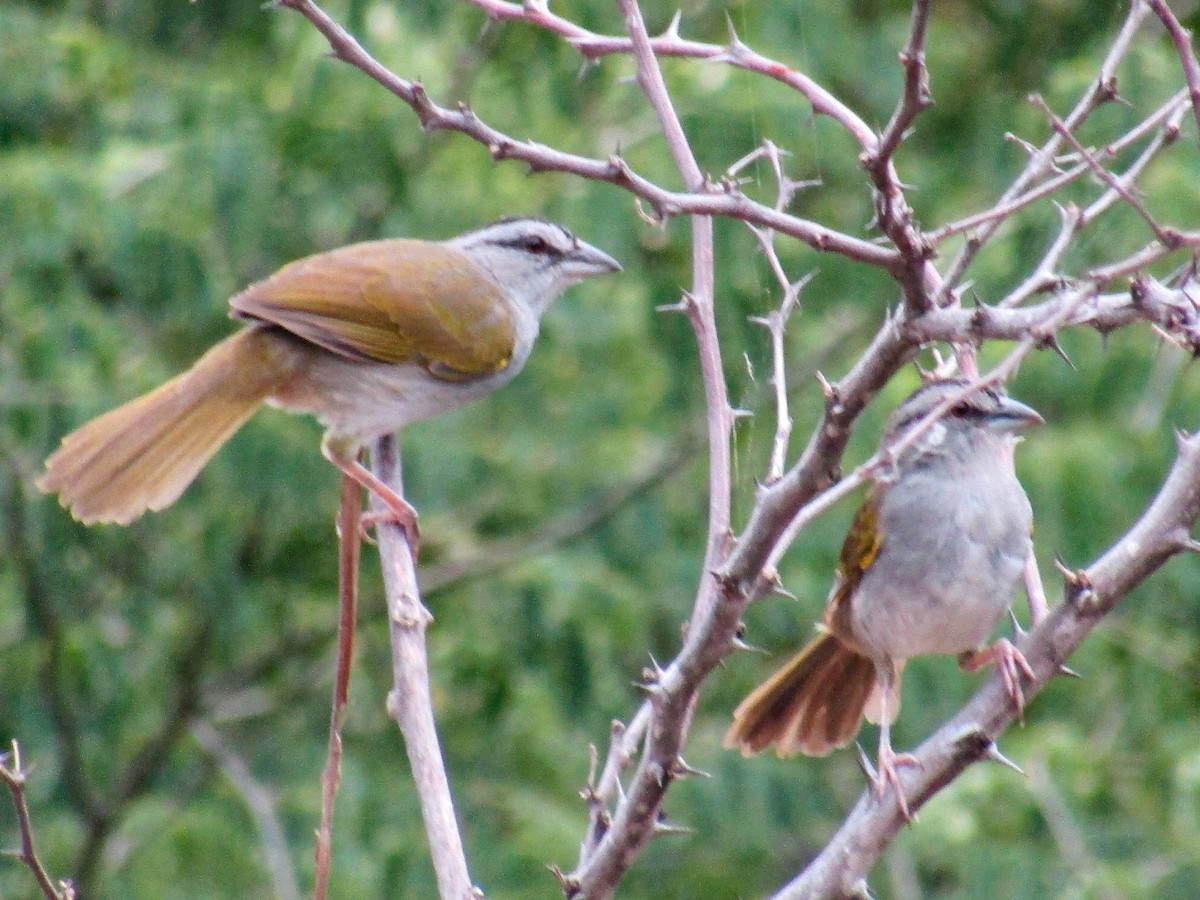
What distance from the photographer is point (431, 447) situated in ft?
25.1

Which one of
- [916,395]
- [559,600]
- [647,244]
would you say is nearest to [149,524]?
[559,600]

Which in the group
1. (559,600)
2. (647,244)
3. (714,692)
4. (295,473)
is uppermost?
(647,244)

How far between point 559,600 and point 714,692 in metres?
1.22

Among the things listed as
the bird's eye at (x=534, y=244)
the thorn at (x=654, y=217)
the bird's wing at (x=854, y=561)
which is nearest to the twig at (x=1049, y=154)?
the thorn at (x=654, y=217)

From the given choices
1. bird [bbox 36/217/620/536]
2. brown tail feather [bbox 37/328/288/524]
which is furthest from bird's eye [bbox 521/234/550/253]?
brown tail feather [bbox 37/328/288/524]

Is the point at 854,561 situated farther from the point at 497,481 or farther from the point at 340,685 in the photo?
the point at 497,481

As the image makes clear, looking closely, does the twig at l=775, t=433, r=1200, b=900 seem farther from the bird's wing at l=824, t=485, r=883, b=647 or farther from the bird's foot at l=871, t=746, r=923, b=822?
the bird's wing at l=824, t=485, r=883, b=647

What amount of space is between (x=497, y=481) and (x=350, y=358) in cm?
414

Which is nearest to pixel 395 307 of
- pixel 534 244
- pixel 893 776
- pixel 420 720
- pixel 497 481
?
pixel 534 244

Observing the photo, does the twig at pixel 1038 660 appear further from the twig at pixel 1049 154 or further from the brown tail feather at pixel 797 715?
the brown tail feather at pixel 797 715

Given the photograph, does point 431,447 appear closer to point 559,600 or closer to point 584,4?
point 559,600

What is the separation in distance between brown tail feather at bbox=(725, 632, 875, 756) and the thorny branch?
107 centimetres

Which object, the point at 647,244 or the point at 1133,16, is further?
the point at 647,244

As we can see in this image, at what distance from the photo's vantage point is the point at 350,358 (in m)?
4.29
